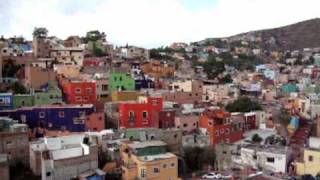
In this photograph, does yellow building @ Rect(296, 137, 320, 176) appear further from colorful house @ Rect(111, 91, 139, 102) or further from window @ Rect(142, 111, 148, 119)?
colorful house @ Rect(111, 91, 139, 102)

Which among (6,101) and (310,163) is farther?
(6,101)

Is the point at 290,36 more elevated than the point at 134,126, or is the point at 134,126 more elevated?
the point at 290,36

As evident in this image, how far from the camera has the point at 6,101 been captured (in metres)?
22.6

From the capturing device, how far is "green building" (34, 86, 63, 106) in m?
23.9

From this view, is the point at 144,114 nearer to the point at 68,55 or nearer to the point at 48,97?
the point at 48,97

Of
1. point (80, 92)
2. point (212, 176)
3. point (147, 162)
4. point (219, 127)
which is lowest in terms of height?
point (212, 176)

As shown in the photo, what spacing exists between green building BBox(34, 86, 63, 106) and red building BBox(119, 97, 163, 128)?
3784 millimetres

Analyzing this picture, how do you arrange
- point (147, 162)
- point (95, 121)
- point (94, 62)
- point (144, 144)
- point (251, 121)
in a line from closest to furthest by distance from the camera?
point (147, 162)
point (144, 144)
point (95, 121)
point (251, 121)
point (94, 62)

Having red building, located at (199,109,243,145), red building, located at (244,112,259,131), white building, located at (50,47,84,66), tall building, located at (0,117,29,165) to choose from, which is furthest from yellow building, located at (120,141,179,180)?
white building, located at (50,47,84,66)

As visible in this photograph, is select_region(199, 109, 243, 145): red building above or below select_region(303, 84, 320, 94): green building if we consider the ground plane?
below

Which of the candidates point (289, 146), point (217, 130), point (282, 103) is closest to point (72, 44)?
point (282, 103)

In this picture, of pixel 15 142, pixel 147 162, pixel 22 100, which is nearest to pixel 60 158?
pixel 15 142

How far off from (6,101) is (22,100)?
0.89 m

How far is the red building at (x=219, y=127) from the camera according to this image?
74.9ft
